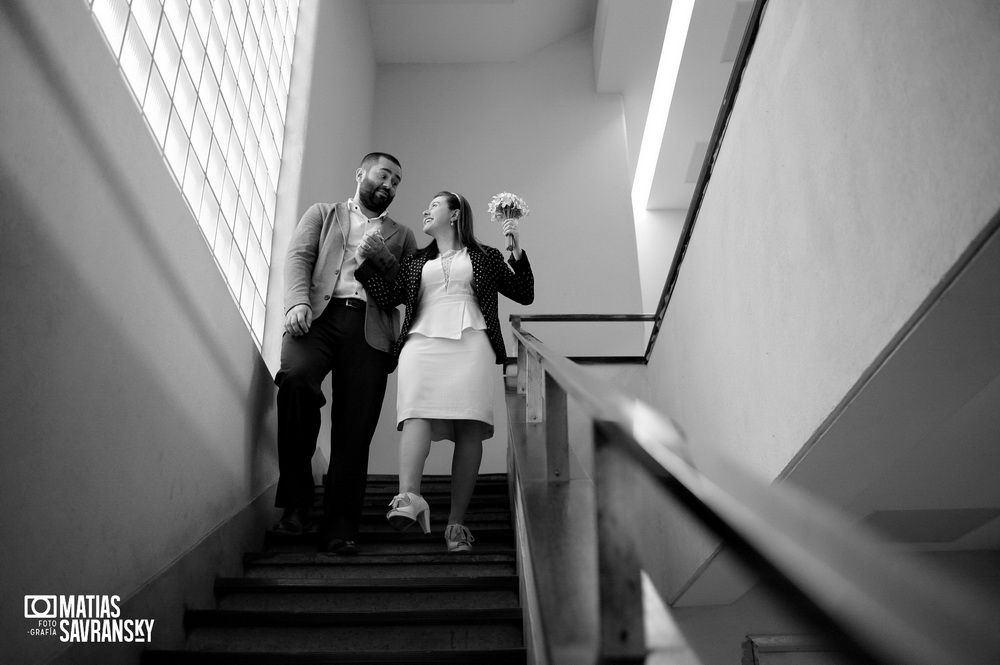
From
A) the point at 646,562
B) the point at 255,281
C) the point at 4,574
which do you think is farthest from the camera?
the point at 255,281

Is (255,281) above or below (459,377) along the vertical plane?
above

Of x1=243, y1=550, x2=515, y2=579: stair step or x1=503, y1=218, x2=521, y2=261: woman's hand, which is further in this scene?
x1=503, y1=218, x2=521, y2=261: woman's hand

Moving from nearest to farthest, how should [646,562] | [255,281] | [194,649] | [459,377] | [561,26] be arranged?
[646,562], [194,649], [459,377], [255,281], [561,26]

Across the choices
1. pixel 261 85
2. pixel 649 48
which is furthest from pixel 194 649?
pixel 649 48

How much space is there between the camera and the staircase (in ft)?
7.83

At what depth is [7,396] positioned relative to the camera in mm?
1929

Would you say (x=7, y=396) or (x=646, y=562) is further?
(x=7, y=396)

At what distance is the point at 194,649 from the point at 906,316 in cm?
234

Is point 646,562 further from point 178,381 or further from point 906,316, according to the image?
point 178,381

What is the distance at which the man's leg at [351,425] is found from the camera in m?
3.24

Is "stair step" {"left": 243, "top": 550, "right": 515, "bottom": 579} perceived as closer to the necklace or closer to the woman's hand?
the necklace

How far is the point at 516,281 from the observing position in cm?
359

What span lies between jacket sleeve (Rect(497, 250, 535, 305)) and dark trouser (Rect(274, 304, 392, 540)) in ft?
1.96

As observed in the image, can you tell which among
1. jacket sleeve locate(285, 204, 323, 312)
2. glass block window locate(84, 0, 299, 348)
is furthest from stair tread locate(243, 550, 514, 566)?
glass block window locate(84, 0, 299, 348)
